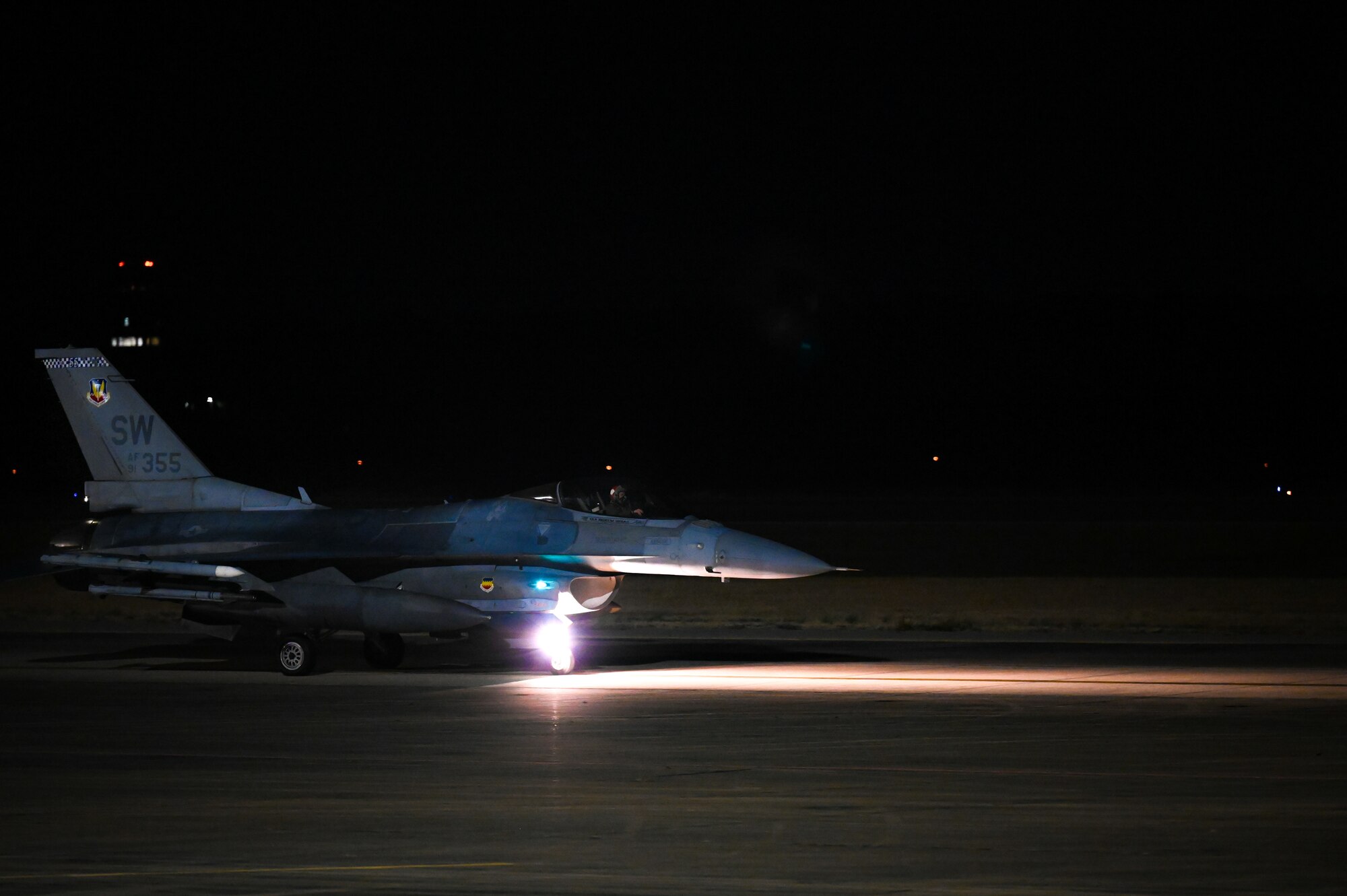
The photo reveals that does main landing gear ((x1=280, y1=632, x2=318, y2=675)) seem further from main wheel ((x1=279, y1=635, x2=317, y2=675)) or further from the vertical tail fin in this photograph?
the vertical tail fin

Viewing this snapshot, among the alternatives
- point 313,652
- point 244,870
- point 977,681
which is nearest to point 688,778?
point 244,870

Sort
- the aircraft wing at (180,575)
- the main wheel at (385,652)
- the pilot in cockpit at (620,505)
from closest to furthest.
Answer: the pilot in cockpit at (620,505) < the aircraft wing at (180,575) < the main wheel at (385,652)

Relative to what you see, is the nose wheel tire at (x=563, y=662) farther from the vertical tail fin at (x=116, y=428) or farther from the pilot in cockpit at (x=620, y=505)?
the vertical tail fin at (x=116, y=428)

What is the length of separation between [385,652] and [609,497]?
3.62m

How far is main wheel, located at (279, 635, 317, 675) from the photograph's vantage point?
20328mm

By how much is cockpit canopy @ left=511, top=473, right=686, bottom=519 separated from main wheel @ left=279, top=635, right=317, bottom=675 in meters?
3.28

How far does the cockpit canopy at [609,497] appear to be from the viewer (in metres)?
20.8

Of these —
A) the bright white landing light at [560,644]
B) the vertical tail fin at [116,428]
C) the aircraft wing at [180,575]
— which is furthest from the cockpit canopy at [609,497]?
the vertical tail fin at [116,428]

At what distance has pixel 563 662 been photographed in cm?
1975

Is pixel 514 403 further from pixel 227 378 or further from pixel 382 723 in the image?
pixel 382 723

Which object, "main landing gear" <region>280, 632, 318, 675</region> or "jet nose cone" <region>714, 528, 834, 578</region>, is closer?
"jet nose cone" <region>714, 528, 834, 578</region>

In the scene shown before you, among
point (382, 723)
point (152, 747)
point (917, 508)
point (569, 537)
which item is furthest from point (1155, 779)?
point (917, 508)

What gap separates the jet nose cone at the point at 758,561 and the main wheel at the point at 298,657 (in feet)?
17.2

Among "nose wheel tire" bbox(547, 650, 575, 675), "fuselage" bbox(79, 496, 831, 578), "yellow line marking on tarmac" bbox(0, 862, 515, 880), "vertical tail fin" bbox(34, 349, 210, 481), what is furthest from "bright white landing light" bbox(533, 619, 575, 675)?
"yellow line marking on tarmac" bbox(0, 862, 515, 880)
